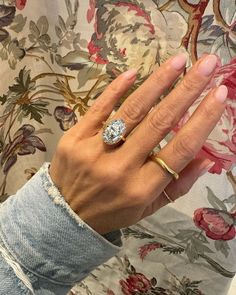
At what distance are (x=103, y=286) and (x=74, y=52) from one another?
406mm

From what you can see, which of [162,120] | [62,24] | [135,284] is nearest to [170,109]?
[162,120]

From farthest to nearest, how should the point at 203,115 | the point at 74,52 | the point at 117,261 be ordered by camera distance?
the point at 117,261 → the point at 74,52 → the point at 203,115

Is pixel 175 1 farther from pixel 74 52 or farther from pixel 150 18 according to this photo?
pixel 74 52

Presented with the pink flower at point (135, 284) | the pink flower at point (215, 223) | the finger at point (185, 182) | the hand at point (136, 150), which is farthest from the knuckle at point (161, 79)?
the pink flower at point (135, 284)

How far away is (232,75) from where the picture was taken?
21.1 inches

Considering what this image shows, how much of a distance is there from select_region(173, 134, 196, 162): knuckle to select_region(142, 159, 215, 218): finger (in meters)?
0.06

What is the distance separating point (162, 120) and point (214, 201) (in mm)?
176

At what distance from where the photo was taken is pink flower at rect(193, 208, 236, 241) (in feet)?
2.09

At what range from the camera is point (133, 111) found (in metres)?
0.52

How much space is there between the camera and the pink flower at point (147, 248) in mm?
733

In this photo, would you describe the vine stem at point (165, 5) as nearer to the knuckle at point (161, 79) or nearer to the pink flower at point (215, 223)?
the knuckle at point (161, 79)

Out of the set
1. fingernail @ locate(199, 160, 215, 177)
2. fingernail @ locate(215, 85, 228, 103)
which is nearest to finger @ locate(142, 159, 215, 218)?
fingernail @ locate(199, 160, 215, 177)

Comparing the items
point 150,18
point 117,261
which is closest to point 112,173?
point 150,18

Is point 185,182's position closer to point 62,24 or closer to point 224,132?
point 224,132
